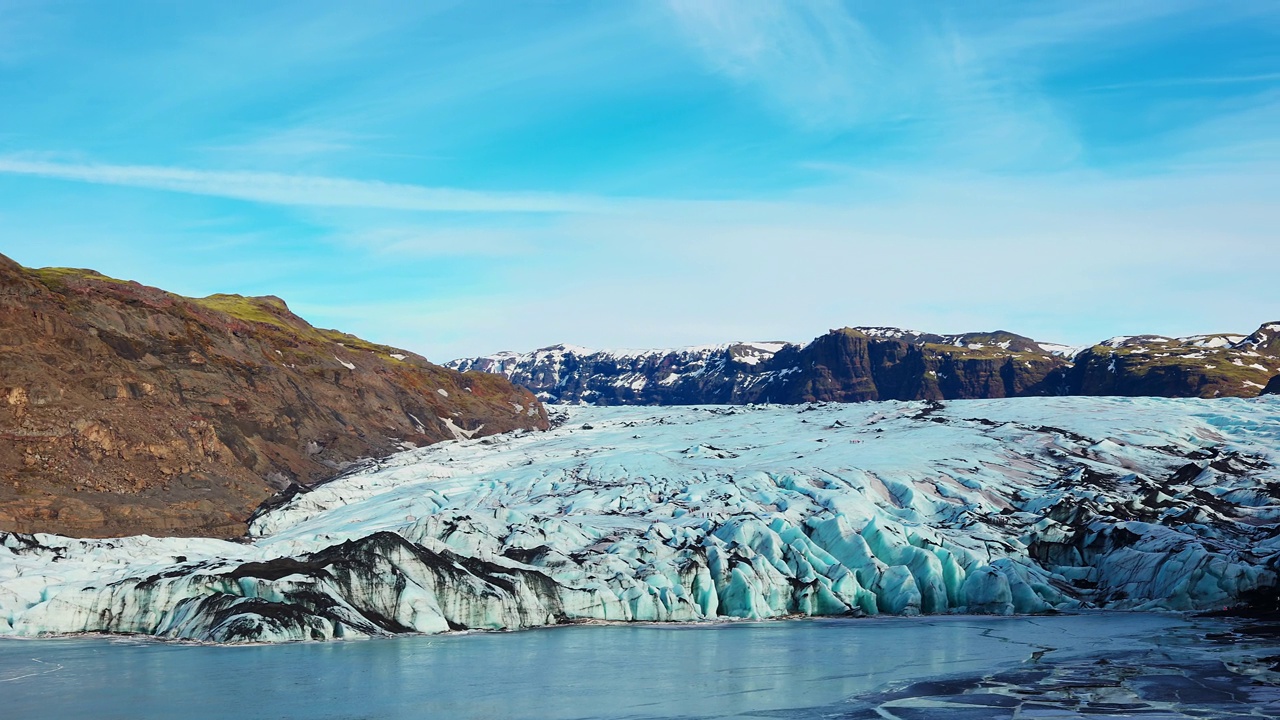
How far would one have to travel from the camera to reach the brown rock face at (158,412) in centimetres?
4525

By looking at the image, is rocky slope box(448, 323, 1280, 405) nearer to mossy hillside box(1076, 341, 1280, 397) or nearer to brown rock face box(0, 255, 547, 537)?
mossy hillside box(1076, 341, 1280, 397)

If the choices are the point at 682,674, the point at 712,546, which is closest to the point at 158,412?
the point at 712,546

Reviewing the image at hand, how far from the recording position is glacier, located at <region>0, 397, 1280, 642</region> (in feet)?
106

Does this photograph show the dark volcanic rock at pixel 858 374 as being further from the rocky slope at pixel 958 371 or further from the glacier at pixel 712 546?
the glacier at pixel 712 546

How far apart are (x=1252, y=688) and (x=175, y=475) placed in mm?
44622

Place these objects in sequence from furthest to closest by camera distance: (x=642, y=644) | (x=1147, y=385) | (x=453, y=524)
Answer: (x=1147, y=385) < (x=453, y=524) < (x=642, y=644)

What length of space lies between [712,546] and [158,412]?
1229 inches

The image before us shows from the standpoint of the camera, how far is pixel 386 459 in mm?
68812

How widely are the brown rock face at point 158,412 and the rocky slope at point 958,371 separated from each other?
295 ft

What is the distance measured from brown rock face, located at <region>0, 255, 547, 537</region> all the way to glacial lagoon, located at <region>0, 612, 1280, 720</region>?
1543 centimetres

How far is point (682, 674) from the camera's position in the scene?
A: 24.9 m

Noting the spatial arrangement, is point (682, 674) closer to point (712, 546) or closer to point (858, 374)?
point (712, 546)

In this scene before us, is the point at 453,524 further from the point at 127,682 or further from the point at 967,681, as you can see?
the point at 967,681

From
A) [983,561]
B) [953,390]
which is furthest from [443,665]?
[953,390]
